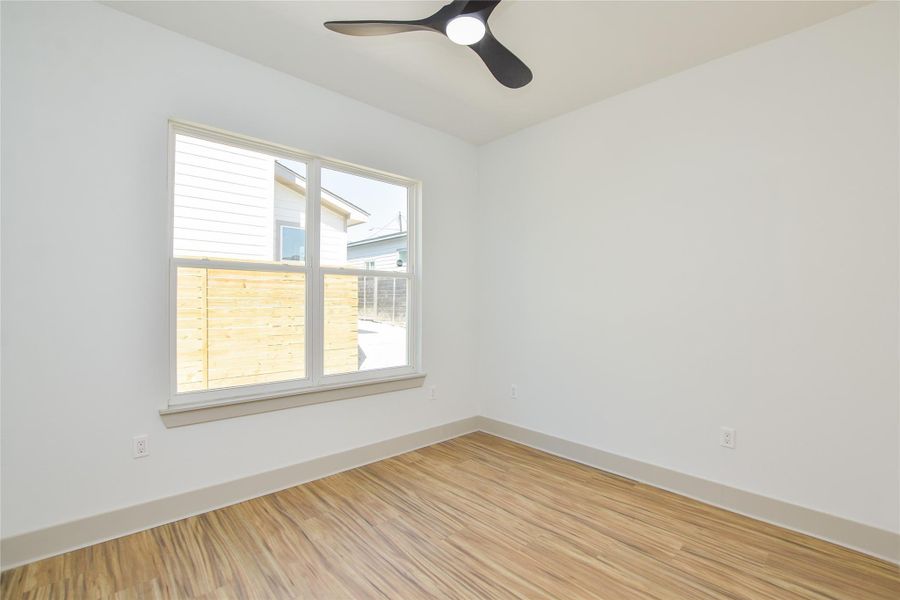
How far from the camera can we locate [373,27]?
1.95 metres

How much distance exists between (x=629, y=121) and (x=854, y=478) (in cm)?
249

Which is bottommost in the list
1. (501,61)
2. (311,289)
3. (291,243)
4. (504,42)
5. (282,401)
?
(282,401)

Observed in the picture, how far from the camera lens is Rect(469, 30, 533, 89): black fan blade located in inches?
78.4

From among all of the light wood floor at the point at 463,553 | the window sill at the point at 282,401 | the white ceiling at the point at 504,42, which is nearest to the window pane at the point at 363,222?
the white ceiling at the point at 504,42

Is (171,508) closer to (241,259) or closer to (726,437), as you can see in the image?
(241,259)

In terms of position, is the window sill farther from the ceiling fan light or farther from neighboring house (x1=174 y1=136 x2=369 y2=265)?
the ceiling fan light

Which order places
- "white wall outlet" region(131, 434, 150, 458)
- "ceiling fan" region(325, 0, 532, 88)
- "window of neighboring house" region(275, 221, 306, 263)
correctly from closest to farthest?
"ceiling fan" region(325, 0, 532, 88), "white wall outlet" region(131, 434, 150, 458), "window of neighboring house" region(275, 221, 306, 263)

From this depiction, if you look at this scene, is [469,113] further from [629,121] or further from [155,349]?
[155,349]

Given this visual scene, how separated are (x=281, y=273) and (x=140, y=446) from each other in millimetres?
1232

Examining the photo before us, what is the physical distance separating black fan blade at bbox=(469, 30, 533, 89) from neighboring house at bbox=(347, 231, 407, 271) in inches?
62.1

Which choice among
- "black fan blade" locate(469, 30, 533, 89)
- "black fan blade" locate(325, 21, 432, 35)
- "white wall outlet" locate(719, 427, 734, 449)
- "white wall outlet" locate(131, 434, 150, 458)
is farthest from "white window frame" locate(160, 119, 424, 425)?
"white wall outlet" locate(719, 427, 734, 449)

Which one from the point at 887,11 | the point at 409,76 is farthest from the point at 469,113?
the point at 887,11

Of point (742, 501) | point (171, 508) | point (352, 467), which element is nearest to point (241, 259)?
point (171, 508)

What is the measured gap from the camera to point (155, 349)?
2.26m
